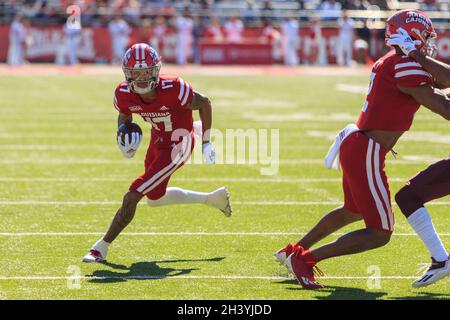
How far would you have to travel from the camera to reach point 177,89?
22.4ft

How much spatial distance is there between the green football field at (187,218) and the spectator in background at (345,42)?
14.8 meters

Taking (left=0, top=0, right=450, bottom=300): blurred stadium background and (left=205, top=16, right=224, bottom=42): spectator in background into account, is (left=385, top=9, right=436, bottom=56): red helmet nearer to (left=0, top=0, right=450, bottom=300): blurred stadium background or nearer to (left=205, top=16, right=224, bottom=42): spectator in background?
(left=0, top=0, right=450, bottom=300): blurred stadium background

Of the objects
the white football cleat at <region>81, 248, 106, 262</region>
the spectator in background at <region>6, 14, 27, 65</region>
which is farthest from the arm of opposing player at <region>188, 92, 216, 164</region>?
the spectator in background at <region>6, 14, 27, 65</region>

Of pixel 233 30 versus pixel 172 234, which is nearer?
pixel 172 234

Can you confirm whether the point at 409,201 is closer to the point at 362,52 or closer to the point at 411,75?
the point at 411,75

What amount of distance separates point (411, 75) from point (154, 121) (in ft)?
7.04

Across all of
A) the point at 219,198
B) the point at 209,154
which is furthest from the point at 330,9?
the point at 209,154

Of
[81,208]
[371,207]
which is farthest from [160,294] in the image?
[81,208]

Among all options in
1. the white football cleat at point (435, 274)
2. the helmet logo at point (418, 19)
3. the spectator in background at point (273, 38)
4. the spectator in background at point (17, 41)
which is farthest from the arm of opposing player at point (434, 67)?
the spectator in background at point (273, 38)

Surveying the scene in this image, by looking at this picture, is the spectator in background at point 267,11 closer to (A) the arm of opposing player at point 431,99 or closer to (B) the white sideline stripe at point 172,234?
(B) the white sideline stripe at point 172,234

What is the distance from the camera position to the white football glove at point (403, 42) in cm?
552

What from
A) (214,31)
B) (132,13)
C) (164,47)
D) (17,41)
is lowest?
(164,47)

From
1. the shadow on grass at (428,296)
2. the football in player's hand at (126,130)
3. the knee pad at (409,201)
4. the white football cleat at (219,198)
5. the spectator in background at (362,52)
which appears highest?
the football in player's hand at (126,130)

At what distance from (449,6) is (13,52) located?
47.3 feet
